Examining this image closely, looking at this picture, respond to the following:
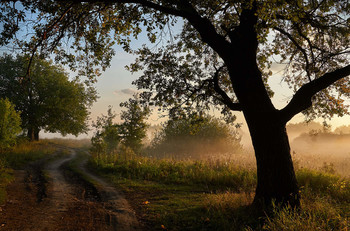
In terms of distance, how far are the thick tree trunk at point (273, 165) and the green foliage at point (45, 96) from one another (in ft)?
95.5

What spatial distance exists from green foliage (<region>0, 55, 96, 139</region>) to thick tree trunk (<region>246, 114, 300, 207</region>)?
29104mm

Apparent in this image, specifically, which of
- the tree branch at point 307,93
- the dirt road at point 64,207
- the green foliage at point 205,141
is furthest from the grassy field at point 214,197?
the green foliage at point 205,141

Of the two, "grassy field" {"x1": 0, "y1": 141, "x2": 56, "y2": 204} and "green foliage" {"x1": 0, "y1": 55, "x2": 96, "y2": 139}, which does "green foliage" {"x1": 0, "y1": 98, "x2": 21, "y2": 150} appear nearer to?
"grassy field" {"x1": 0, "y1": 141, "x2": 56, "y2": 204}

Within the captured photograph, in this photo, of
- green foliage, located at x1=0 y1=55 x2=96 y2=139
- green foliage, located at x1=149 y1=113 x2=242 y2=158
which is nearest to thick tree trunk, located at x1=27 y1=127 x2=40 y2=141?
green foliage, located at x1=0 y1=55 x2=96 y2=139

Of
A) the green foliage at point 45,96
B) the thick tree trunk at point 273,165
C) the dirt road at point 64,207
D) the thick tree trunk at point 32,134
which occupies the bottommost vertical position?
the dirt road at point 64,207

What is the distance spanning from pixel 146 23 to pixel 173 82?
2.65 meters

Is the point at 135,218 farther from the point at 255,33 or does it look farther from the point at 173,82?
the point at 255,33

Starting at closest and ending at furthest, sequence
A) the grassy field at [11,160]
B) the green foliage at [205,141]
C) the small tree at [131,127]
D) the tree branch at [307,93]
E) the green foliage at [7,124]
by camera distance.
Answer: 1. the tree branch at [307,93]
2. the grassy field at [11,160]
3. the green foliage at [7,124]
4. the small tree at [131,127]
5. the green foliage at [205,141]

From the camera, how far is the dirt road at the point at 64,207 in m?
5.84

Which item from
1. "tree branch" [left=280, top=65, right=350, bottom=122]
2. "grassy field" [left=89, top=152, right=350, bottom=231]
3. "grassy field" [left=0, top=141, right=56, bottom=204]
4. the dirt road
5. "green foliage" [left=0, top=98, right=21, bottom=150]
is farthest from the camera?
"green foliage" [left=0, top=98, right=21, bottom=150]

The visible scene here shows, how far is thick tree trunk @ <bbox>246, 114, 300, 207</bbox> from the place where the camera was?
6152 millimetres

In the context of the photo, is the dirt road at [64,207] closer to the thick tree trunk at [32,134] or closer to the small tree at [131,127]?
the small tree at [131,127]

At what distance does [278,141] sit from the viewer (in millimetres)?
6301

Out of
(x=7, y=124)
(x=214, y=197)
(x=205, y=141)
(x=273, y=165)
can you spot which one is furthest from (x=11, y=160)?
(x=205, y=141)
